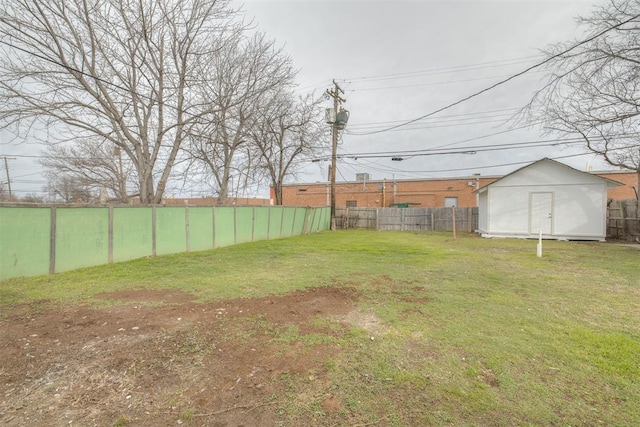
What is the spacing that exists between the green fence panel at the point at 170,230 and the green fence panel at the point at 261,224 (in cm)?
365

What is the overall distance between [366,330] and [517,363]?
1375 mm

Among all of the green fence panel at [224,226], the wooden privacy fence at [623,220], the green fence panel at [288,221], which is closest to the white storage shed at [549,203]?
the wooden privacy fence at [623,220]

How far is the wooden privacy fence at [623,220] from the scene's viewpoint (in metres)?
12.7

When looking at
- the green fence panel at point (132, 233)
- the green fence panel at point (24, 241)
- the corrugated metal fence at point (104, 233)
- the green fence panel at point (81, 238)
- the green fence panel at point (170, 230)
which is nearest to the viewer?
the green fence panel at point (24, 241)

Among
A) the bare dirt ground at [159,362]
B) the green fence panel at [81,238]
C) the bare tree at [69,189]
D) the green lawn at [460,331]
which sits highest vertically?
the bare tree at [69,189]

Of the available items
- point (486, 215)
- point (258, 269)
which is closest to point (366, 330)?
point (258, 269)

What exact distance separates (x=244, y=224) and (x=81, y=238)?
5.79 m

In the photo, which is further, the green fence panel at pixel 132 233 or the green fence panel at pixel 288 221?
the green fence panel at pixel 288 221

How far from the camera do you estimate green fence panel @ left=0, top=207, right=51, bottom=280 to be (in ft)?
17.9

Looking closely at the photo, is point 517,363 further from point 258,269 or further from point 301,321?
point 258,269

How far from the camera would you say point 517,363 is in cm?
258

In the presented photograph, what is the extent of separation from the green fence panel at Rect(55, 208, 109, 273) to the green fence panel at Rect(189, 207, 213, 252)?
102 inches

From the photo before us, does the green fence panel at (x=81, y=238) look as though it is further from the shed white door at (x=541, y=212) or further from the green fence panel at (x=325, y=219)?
the shed white door at (x=541, y=212)

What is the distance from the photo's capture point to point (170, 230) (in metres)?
8.86
